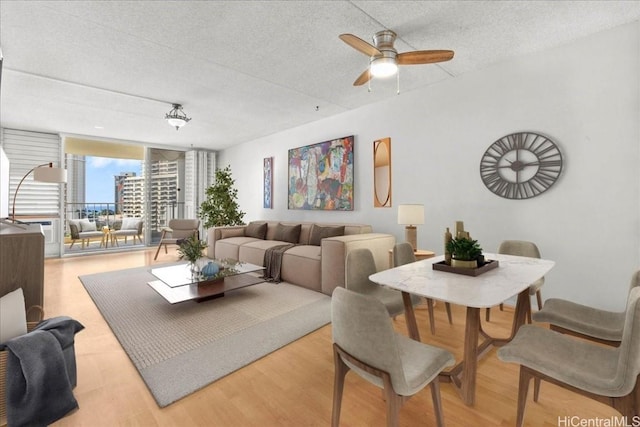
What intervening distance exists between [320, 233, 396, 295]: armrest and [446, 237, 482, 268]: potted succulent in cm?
153

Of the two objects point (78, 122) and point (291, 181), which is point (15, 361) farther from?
point (78, 122)

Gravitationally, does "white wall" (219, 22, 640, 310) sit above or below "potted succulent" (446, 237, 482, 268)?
above

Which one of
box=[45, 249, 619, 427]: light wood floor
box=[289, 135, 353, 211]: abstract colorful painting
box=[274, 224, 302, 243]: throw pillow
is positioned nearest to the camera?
box=[45, 249, 619, 427]: light wood floor

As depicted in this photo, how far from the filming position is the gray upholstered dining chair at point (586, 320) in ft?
5.19

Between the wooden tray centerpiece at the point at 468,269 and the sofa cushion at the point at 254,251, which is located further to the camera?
the sofa cushion at the point at 254,251

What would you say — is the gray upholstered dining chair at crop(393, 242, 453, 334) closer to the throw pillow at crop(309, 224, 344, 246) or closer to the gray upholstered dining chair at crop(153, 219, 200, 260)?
the throw pillow at crop(309, 224, 344, 246)

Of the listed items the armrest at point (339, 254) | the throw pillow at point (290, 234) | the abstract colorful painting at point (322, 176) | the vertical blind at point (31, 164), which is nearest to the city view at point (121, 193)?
the vertical blind at point (31, 164)

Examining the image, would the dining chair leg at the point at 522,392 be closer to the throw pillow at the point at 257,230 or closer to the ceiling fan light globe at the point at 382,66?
the ceiling fan light globe at the point at 382,66

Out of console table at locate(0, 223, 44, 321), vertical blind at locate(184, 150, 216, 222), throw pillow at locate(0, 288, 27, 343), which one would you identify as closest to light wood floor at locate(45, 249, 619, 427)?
throw pillow at locate(0, 288, 27, 343)

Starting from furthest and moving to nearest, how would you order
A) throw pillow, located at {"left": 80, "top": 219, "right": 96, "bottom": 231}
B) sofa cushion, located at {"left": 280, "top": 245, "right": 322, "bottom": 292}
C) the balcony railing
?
the balcony railing, throw pillow, located at {"left": 80, "top": 219, "right": 96, "bottom": 231}, sofa cushion, located at {"left": 280, "top": 245, "right": 322, "bottom": 292}

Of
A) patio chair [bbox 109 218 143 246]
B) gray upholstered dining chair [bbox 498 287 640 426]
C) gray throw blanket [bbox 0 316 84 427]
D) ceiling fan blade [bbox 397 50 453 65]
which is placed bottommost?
gray throw blanket [bbox 0 316 84 427]

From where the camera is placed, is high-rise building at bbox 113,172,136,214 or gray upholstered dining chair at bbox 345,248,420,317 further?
high-rise building at bbox 113,172,136,214

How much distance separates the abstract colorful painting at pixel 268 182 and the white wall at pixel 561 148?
9.38ft

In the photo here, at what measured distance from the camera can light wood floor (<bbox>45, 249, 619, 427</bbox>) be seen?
155 cm
